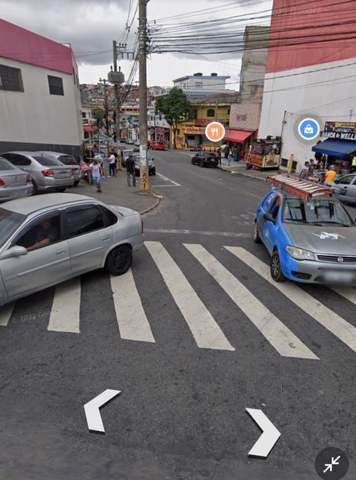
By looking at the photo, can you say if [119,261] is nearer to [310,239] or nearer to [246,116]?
[310,239]

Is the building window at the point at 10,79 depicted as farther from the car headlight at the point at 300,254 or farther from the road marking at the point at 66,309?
the car headlight at the point at 300,254

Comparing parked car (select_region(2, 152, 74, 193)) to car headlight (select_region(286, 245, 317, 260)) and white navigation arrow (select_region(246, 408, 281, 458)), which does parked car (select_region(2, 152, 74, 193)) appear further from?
white navigation arrow (select_region(246, 408, 281, 458))

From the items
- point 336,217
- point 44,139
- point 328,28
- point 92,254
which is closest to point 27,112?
point 44,139

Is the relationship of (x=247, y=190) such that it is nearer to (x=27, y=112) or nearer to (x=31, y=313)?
(x=27, y=112)

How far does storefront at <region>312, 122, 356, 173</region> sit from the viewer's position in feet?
61.5

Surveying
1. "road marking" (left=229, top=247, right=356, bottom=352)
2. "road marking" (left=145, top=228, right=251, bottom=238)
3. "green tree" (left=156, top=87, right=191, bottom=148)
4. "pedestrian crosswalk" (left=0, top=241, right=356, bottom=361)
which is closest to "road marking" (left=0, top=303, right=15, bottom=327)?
"pedestrian crosswalk" (left=0, top=241, right=356, bottom=361)

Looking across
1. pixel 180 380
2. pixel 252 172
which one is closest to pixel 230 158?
pixel 252 172

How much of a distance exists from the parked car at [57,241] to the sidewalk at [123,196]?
5.39m

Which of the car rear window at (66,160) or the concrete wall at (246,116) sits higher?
the concrete wall at (246,116)

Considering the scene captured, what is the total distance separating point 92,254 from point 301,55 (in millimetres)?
25957

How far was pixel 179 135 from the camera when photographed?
53.8 meters

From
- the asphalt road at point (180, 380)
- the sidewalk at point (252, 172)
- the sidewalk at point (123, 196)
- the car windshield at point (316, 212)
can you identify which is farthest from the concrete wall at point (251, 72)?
the asphalt road at point (180, 380)

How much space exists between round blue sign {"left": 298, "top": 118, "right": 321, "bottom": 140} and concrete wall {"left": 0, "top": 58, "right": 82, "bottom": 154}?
16.0m

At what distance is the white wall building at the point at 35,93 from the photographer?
14766 millimetres
